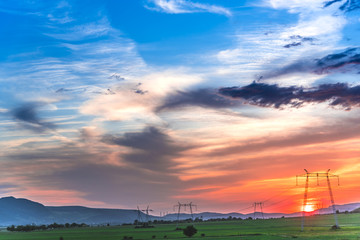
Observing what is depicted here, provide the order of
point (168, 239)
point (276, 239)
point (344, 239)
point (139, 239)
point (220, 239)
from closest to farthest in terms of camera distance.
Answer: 1. point (344, 239)
2. point (276, 239)
3. point (220, 239)
4. point (168, 239)
5. point (139, 239)

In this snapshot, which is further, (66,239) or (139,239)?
(66,239)

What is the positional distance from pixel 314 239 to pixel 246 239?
21067 millimetres

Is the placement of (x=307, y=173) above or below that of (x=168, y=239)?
above

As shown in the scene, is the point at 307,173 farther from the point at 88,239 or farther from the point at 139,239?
the point at 88,239

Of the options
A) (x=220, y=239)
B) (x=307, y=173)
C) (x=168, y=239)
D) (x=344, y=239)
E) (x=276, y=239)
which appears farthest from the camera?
(x=307, y=173)

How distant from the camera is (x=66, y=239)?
199750 mm

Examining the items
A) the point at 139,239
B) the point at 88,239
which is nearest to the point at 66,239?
the point at 88,239

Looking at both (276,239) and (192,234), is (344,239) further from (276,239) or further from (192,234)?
(192,234)

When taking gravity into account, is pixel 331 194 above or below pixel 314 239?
above

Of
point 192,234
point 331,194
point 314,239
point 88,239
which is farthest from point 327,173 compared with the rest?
point 88,239

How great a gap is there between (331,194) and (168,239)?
263ft

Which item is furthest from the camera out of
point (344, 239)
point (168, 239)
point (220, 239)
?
point (168, 239)

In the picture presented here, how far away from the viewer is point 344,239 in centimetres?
12150

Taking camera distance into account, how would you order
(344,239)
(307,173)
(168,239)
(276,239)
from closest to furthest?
(344,239) → (276,239) → (168,239) → (307,173)
